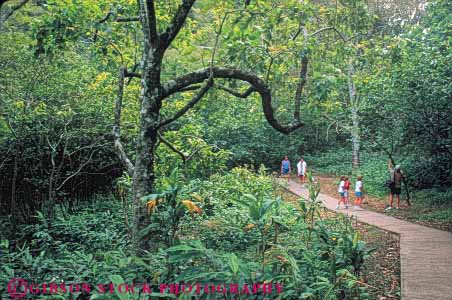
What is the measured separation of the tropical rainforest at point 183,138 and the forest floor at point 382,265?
46cm

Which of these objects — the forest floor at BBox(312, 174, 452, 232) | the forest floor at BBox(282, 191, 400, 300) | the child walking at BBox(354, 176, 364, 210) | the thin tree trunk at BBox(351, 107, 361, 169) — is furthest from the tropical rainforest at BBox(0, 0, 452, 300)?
the thin tree trunk at BBox(351, 107, 361, 169)

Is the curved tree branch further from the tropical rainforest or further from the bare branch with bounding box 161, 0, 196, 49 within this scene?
the bare branch with bounding box 161, 0, 196, 49

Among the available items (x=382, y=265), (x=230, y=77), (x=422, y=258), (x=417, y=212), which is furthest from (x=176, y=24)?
(x=417, y=212)

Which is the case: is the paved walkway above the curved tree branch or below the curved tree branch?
below

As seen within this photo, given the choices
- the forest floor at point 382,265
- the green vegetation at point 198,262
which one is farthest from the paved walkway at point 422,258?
the green vegetation at point 198,262

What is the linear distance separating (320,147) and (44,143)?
21.7m

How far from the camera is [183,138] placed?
7.81m

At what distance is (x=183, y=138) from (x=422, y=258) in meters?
5.13

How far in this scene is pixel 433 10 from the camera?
16031mm

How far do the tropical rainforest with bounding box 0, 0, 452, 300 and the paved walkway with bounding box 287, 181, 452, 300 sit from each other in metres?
0.95

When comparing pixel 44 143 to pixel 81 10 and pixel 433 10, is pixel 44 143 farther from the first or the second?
pixel 433 10

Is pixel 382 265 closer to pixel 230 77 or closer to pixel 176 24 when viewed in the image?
pixel 230 77

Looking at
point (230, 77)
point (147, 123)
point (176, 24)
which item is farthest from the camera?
point (230, 77)

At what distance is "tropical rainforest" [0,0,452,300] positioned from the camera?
4.48 metres
